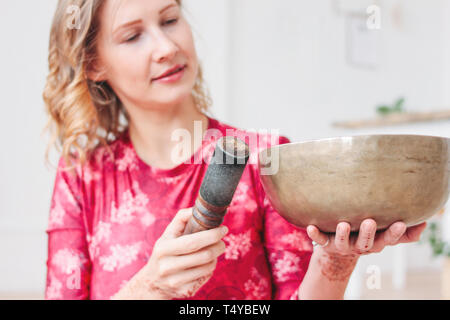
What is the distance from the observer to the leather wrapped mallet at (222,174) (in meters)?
0.50

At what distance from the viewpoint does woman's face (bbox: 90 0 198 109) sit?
740 mm

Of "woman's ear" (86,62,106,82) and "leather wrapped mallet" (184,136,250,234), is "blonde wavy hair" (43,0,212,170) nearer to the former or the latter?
"woman's ear" (86,62,106,82)

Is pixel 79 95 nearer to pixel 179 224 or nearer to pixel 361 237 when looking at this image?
pixel 179 224

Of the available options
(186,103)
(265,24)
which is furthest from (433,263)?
(186,103)

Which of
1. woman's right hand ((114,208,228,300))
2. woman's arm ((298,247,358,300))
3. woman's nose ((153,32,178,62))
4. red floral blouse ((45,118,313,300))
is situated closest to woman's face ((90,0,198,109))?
woman's nose ((153,32,178,62))

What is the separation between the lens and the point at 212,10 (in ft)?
8.08

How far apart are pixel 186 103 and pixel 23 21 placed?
1473mm

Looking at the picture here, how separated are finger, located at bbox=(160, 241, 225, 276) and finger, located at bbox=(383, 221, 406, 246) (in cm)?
21

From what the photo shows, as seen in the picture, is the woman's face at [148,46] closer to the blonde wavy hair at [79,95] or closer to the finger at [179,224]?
the blonde wavy hair at [79,95]

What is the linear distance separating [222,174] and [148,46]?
334 millimetres

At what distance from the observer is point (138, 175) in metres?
0.90

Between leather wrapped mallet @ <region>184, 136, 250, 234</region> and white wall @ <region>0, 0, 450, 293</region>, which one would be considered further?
white wall @ <region>0, 0, 450, 293</region>

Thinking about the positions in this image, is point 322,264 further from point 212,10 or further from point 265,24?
point 265,24

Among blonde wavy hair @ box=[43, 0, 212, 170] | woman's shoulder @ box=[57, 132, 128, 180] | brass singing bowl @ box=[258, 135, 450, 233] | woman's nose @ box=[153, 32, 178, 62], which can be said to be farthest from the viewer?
woman's shoulder @ box=[57, 132, 128, 180]
